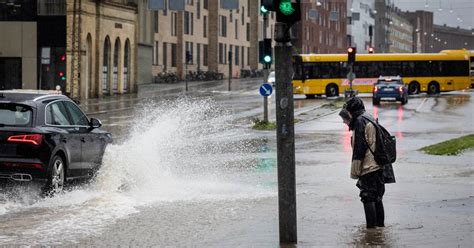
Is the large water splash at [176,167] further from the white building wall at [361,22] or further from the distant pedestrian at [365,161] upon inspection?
the white building wall at [361,22]

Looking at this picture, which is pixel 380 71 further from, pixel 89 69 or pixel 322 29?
pixel 322 29

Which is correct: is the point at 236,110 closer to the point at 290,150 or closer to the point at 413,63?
the point at 413,63

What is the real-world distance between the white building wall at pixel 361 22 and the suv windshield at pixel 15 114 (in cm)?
13492

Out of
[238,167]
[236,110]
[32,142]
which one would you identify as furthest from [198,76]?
[32,142]

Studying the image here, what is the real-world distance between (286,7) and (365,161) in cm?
218

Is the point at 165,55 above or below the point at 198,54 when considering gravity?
below

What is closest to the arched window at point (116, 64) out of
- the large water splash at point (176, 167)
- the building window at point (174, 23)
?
the building window at point (174, 23)

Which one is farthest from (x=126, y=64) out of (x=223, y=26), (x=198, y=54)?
(x=223, y=26)

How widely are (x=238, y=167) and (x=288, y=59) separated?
372 inches

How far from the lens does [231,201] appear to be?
13375mm

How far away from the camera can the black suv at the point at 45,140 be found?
1284cm

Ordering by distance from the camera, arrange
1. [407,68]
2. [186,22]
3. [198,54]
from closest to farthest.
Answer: [407,68] → [186,22] → [198,54]

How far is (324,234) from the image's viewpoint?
10.3 m

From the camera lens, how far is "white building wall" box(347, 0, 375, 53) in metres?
154
